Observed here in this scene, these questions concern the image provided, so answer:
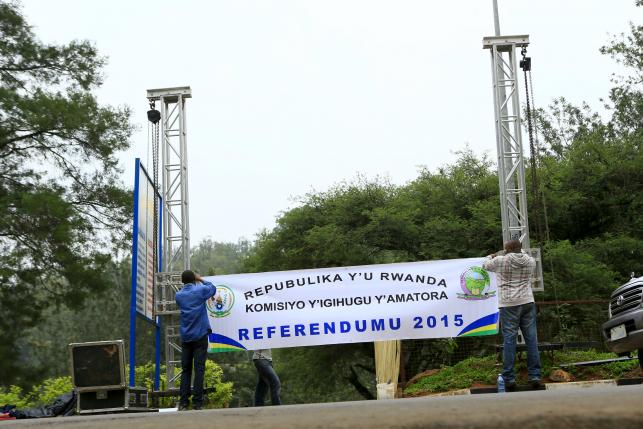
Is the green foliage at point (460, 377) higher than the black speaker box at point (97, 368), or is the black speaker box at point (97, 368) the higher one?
the black speaker box at point (97, 368)

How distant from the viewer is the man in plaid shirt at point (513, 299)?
33.9ft

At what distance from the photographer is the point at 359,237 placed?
2927 cm

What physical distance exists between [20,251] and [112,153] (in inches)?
147

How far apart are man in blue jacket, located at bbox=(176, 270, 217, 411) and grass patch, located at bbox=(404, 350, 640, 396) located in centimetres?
468

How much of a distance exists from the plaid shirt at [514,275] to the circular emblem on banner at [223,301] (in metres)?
5.00

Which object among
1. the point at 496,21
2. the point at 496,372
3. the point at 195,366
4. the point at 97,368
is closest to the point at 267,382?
the point at 195,366

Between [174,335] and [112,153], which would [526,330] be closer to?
[174,335]

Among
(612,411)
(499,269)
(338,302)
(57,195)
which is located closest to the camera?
(612,411)

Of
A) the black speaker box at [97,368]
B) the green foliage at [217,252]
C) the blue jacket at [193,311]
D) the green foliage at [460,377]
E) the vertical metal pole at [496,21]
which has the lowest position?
the green foliage at [460,377]

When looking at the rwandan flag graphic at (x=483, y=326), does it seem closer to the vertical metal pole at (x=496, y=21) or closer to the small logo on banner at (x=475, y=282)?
the small logo on banner at (x=475, y=282)

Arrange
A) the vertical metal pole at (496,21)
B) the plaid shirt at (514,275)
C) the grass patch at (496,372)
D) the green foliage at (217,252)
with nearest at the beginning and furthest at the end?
the plaid shirt at (514,275), the grass patch at (496,372), the vertical metal pole at (496,21), the green foliage at (217,252)

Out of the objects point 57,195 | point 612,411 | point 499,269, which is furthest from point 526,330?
point 57,195

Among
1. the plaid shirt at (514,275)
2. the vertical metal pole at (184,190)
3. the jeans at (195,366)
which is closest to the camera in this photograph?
the plaid shirt at (514,275)

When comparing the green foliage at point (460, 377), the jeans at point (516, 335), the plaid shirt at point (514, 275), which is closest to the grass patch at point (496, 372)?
the green foliage at point (460, 377)
